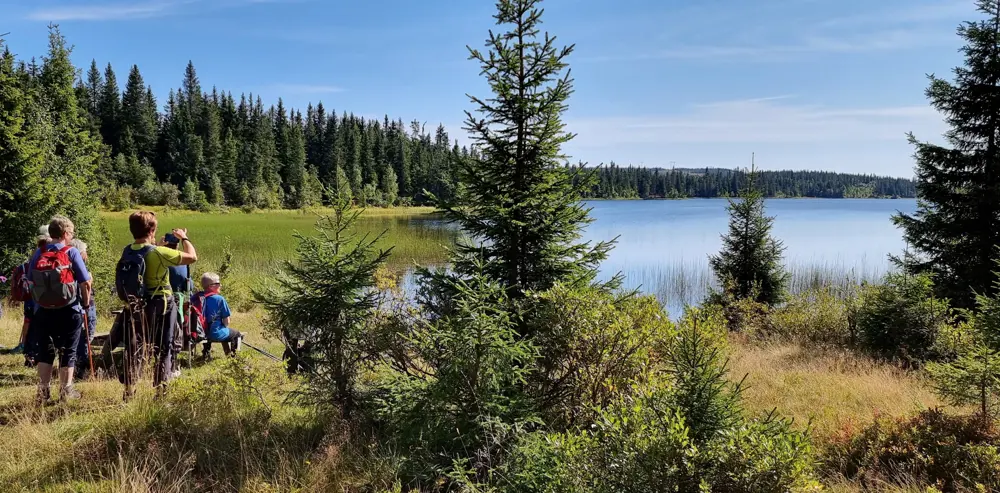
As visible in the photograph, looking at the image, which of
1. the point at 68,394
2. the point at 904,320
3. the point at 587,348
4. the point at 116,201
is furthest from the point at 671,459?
the point at 116,201

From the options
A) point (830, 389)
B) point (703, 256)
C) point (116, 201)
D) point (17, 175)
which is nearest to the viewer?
point (830, 389)

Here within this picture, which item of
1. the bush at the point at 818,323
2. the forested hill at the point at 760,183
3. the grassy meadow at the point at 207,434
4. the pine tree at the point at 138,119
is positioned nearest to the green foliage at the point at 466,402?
the grassy meadow at the point at 207,434

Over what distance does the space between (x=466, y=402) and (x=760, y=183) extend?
154 meters

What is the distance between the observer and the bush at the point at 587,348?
3.95 metres

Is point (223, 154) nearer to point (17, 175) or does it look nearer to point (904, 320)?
point (17, 175)

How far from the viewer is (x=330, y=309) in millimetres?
4402

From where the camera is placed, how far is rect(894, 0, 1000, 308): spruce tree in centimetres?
1116

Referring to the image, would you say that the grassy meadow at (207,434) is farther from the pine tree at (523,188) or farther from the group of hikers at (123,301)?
the pine tree at (523,188)

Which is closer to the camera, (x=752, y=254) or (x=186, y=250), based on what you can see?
(x=186, y=250)

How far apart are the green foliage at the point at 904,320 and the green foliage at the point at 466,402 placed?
8144mm

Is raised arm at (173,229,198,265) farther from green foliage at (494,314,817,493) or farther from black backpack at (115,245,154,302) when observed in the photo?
green foliage at (494,314,817,493)

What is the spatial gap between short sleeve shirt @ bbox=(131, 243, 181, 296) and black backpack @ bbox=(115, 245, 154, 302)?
4 centimetres

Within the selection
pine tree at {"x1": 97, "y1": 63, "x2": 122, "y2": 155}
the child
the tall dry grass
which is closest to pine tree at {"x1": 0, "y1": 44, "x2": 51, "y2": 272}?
the child

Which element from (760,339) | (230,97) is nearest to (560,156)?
(760,339)
